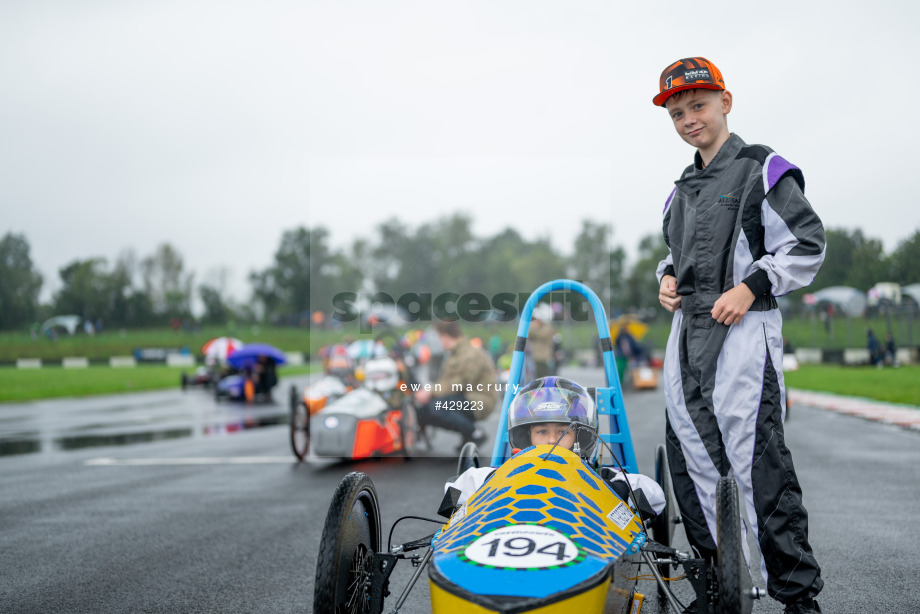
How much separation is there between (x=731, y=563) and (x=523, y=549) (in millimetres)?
664

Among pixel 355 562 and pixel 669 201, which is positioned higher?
pixel 669 201

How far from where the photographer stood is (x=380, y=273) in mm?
68562

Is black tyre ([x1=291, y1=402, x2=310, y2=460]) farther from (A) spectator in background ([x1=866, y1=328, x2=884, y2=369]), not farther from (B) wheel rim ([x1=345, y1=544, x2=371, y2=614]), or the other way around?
(A) spectator in background ([x1=866, y1=328, x2=884, y2=369])

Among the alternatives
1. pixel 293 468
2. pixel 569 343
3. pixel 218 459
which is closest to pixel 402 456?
pixel 293 468

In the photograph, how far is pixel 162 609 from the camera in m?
3.29

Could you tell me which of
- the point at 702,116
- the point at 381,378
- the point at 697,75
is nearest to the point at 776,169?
the point at 702,116

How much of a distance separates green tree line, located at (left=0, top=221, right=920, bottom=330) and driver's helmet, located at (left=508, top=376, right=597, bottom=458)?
1025 centimetres

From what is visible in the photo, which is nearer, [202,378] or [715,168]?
[715,168]

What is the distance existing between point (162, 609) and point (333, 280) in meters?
67.6

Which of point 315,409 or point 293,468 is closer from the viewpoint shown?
point 293,468

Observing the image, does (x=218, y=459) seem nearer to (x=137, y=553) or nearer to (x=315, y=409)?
(x=315, y=409)

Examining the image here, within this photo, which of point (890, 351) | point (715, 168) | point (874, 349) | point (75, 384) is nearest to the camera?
point (715, 168)

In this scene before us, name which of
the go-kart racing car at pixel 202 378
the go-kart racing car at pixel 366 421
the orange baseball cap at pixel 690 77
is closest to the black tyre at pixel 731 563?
the orange baseball cap at pixel 690 77

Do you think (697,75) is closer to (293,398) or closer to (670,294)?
(670,294)
